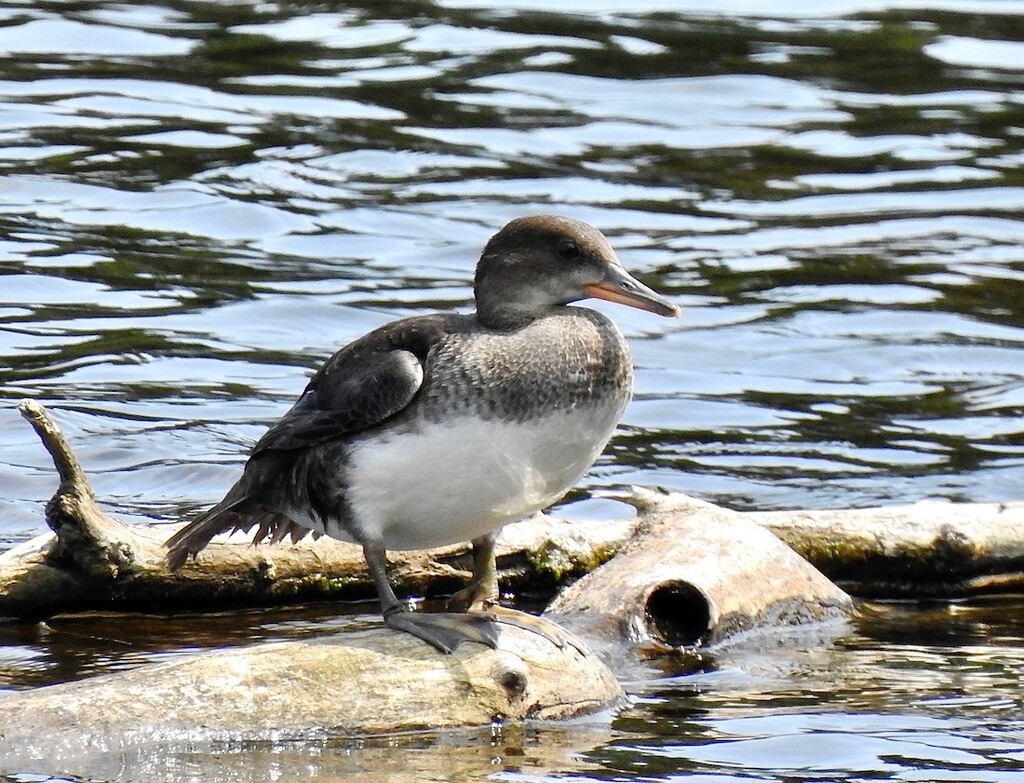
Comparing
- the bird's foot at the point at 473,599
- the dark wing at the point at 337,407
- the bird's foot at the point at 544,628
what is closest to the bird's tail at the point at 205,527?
the dark wing at the point at 337,407

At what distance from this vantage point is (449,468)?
20.3 feet

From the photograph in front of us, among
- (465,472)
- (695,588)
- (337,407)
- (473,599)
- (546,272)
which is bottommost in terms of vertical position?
(695,588)

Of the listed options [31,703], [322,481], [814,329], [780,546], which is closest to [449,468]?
[322,481]

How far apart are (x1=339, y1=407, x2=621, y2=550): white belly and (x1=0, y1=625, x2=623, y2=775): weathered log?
0.41 m

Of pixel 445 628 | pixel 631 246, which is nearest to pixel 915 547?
pixel 445 628

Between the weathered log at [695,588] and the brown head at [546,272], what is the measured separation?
1218 millimetres

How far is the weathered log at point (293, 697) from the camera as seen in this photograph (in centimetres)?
584

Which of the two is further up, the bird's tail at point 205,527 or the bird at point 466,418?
the bird at point 466,418

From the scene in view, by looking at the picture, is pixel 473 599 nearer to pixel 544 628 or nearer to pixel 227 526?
pixel 544 628

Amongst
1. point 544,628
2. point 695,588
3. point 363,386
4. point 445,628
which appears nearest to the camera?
point 363,386

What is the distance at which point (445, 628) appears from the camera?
6480 mm

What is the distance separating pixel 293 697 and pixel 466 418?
A: 1.00 metres

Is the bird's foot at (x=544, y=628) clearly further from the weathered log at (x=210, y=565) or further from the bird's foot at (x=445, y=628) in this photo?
the weathered log at (x=210, y=565)

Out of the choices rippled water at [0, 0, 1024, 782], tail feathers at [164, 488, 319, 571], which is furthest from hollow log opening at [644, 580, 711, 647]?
tail feathers at [164, 488, 319, 571]
